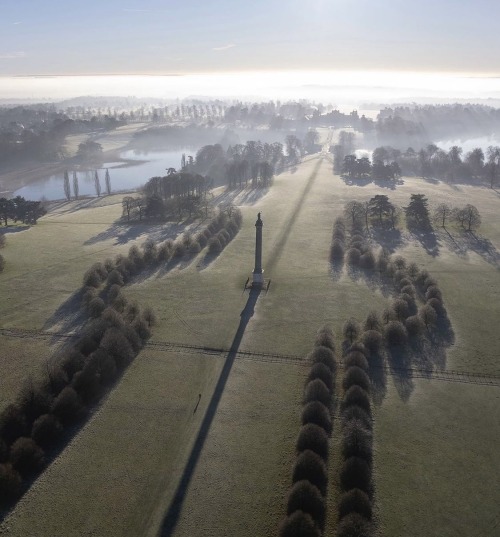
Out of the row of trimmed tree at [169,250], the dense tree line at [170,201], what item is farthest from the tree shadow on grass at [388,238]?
the dense tree line at [170,201]

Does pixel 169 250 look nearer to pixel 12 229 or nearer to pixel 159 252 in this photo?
pixel 159 252

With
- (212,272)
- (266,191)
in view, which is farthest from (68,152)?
(212,272)

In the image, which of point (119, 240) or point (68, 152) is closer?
point (119, 240)

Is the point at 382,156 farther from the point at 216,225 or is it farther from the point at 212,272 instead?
the point at 212,272

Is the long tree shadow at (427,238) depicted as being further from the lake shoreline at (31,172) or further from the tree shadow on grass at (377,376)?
the lake shoreline at (31,172)

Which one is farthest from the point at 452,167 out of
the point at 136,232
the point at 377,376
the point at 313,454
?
the point at 313,454
